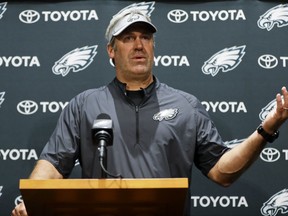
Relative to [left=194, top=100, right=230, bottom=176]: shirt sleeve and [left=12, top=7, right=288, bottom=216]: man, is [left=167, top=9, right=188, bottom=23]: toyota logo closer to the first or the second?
[left=12, top=7, right=288, bottom=216]: man

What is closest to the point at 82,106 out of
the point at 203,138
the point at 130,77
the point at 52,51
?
the point at 130,77

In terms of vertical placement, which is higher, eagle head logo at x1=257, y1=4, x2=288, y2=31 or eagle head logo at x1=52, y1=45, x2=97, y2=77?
eagle head logo at x1=257, y1=4, x2=288, y2=31

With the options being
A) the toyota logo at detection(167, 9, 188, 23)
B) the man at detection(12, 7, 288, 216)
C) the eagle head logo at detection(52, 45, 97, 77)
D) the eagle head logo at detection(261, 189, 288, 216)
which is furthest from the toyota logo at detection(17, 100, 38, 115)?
the eagle head logo at detection(261, 189, 288, 216)

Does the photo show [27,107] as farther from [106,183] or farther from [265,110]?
[106,183]

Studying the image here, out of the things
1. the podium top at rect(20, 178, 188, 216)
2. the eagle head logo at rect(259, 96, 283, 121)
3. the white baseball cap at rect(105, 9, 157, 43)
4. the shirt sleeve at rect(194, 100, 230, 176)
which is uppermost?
the white baseball cap at rect(105, 9, 157, 43)

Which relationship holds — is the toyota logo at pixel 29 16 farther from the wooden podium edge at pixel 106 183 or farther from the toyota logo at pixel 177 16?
the wooden podium edge at pixel 106 183

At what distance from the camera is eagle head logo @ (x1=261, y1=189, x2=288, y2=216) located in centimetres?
313

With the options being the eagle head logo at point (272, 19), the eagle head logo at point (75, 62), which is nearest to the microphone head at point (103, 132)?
the eagle head logo at point (75, 62)

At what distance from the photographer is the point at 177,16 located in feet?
10.9

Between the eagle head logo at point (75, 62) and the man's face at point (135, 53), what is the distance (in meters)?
0.57

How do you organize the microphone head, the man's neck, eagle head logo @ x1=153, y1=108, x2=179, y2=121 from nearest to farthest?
the microphone head, eagle head logo @ x1=153, y1=108, x2=179, y2=121, the man's neck

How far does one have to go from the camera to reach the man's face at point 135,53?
8.82ft

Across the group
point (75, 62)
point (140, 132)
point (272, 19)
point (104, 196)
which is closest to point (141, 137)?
point (140, 132)

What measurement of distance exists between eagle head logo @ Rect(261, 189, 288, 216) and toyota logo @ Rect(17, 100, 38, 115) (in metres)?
1.37
